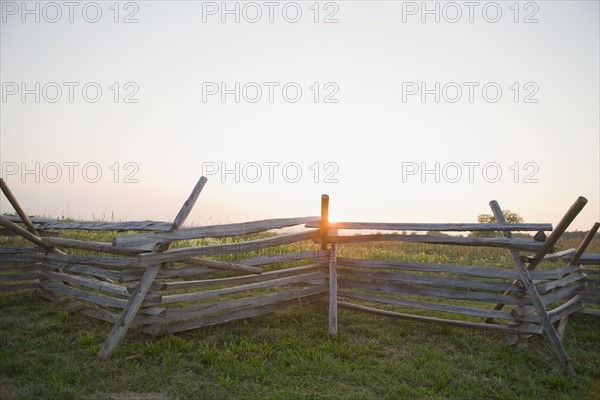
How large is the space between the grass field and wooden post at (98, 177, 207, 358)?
0.20 meters

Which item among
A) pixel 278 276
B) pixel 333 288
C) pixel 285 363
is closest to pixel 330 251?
pixel 333 288

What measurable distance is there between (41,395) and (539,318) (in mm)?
6539

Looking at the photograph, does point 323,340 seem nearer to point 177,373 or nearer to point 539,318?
point 177,373

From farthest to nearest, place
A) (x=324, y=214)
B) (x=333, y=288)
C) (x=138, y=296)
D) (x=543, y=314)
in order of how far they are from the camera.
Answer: (x=324, y=214) → (x=333, y=288) → (x=543, y=314) → (x=138, y=296)

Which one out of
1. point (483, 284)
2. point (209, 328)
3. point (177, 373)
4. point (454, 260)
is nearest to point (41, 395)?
point (177, 373)

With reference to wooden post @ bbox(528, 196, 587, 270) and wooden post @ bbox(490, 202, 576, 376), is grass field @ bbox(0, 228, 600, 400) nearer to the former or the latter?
wooden post @ bbox(490, 202, 576, 376)

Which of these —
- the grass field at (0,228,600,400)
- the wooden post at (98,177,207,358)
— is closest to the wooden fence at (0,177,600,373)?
the wooden post at (98,177,207,358)

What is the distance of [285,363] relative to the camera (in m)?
5.75

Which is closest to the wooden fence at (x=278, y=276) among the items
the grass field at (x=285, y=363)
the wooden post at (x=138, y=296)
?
the wooden post at (x=138, y=296)

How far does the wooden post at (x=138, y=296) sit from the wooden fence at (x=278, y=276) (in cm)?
1

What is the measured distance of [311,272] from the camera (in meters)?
8.38

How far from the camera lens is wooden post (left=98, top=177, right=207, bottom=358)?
5.79 m

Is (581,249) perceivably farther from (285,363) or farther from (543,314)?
(285,363)

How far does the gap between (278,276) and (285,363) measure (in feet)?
7.45
